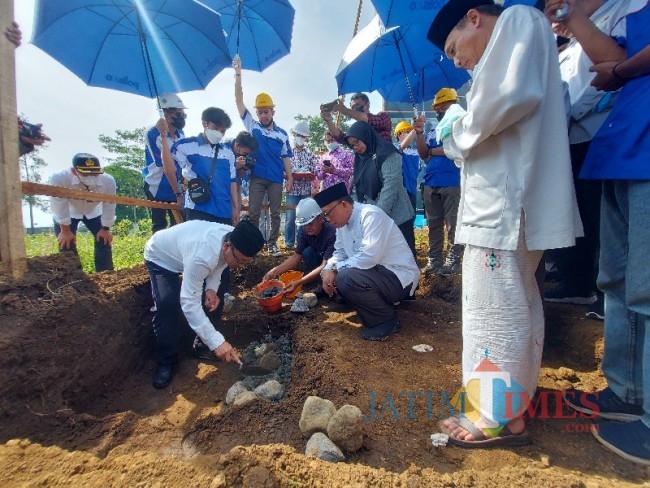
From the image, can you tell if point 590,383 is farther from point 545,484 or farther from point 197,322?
point 197,322

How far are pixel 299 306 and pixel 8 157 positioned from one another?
2776 millimetres

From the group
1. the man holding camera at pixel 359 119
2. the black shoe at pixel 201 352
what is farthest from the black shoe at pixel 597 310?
the black shoe at pixel 201 352

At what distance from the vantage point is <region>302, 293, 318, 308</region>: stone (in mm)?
3996

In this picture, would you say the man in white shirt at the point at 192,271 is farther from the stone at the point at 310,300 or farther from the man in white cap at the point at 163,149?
the man in white cap at the point at 163,149

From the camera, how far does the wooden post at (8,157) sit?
8.00ft

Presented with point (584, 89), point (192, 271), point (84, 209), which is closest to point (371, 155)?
point (584, 89)

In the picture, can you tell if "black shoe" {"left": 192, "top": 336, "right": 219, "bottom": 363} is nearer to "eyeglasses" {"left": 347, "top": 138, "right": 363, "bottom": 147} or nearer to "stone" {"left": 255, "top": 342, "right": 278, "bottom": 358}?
"stone" {"left": 255, "top": 342, "right": 278, "bottom": 358}

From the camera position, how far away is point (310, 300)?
4.02 metres

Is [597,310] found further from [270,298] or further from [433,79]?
[433,79]

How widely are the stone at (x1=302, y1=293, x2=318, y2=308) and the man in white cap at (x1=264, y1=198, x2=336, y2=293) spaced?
192mm

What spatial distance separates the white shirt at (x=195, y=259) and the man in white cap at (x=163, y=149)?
4.41 feet

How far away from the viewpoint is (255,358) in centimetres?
332

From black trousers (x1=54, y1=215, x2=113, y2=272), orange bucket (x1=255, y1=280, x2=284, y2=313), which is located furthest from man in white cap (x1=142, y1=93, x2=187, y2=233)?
orange bucket (x1=255, y1=280, x2=284, y2=313)

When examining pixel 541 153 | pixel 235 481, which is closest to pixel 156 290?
pixel 235 481
